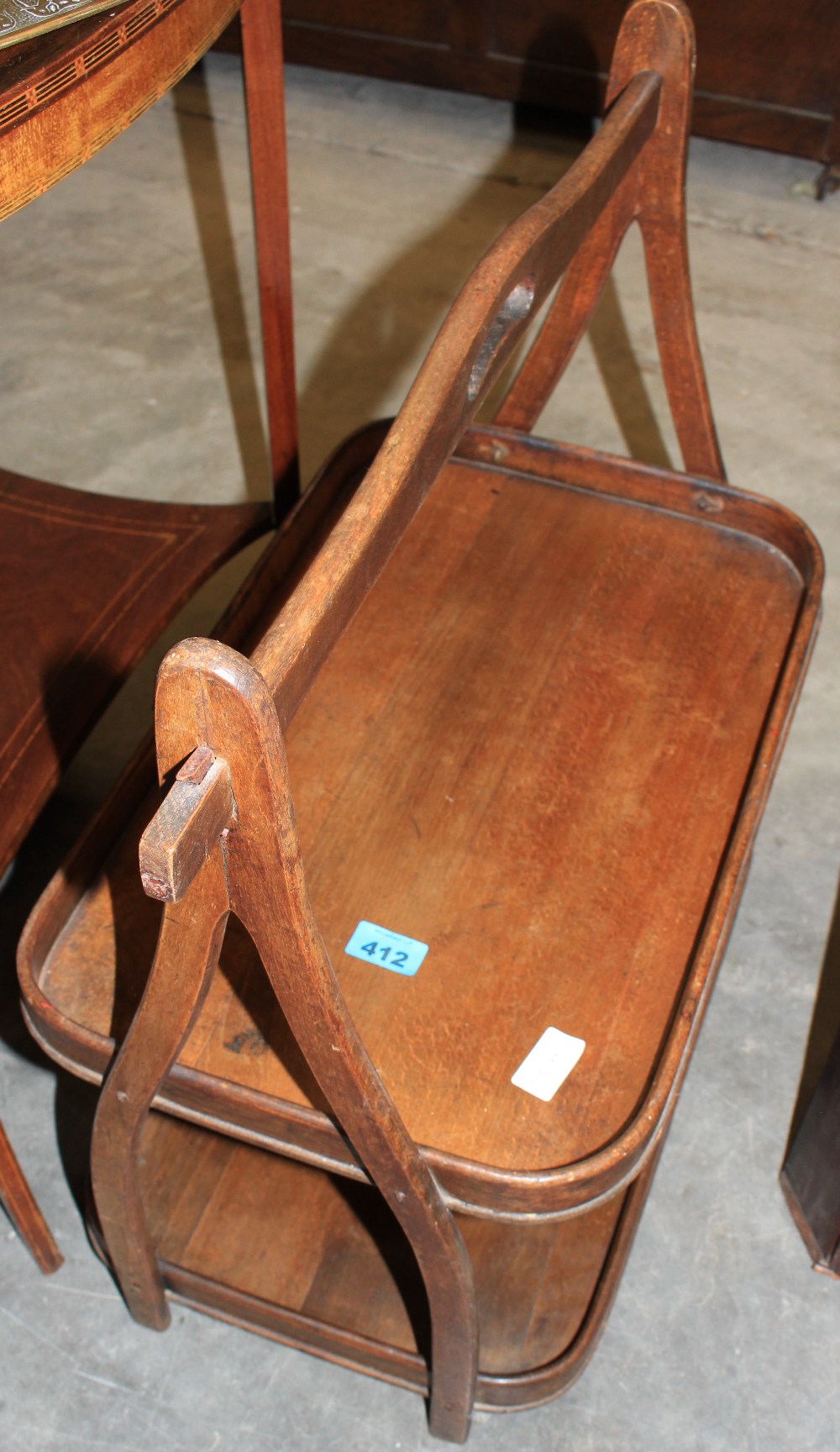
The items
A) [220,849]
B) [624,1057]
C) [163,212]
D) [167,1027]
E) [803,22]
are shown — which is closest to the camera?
[220,849]

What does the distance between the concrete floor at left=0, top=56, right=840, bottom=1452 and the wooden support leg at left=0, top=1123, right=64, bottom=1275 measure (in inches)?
1.2

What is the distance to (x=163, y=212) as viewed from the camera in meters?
2.96

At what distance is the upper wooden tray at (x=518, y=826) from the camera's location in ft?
3.24

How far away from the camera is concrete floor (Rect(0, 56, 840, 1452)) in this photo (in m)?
1.30

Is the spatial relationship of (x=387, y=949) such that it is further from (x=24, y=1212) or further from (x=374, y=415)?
(x=374, y=415)

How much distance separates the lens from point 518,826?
1155mm

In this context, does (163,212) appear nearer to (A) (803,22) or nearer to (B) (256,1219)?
(A) (803,22)

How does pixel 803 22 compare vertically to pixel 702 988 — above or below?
above

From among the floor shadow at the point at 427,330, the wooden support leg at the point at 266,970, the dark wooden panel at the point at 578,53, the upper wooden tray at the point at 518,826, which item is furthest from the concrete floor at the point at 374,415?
the upper wooden tray at the point at 518,826

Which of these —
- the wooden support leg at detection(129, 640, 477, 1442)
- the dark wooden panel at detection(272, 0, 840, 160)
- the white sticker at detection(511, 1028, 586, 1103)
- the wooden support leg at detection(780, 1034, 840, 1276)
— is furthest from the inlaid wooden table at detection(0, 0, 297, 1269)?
the dark wooden panel at detection(272, 0, 840, 160)

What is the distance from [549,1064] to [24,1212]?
0.60m

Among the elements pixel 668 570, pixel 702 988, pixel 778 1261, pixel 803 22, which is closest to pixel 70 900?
pixel 702 988

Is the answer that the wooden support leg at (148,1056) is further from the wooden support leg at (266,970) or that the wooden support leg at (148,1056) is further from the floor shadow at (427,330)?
the floor shadow at (427,330)

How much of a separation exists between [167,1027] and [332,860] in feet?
0.98
